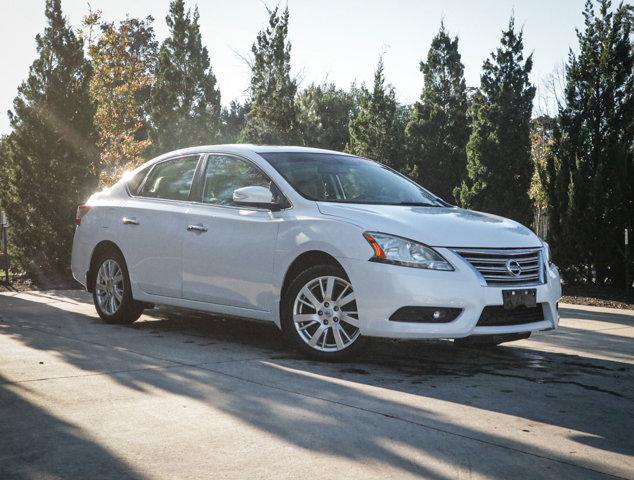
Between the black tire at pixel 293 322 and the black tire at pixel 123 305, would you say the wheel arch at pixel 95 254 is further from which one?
the black tire at pixel 293 322

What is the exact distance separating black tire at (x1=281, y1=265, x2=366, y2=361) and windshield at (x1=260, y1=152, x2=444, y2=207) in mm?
680

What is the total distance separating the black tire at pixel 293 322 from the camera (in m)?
5.98

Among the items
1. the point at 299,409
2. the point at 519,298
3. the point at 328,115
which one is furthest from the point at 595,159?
the point at 328,115

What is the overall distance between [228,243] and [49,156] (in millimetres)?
8998

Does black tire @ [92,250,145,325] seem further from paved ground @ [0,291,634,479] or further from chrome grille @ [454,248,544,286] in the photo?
chrome grille @ [454,248,544,286]

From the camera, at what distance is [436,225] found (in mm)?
5926

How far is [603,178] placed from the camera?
48.7 ft

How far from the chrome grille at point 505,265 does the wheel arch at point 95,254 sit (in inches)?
152

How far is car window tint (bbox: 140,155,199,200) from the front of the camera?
7527 mm

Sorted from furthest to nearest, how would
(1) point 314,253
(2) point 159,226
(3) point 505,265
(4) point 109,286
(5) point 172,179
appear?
(4) point 109,286 < (5) point 172,179 < (2) point 159,226 < (1) point 314,253 < (3) point 505,265

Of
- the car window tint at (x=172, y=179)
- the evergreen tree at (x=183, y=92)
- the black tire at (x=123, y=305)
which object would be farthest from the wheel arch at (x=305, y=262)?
the evergreen tree at (x=183, y=92)

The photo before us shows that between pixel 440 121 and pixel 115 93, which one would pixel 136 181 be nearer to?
pixel 440 121

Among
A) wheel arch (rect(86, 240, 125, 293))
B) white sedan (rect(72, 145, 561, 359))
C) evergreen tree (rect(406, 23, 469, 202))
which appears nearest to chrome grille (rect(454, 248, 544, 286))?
white sedan (rect(72, 145, 561, 359))

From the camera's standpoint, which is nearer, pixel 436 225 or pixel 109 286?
pixel 436 225
